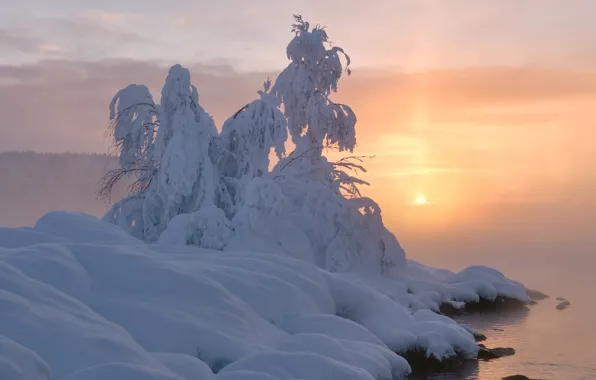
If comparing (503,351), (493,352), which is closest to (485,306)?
(503,351)

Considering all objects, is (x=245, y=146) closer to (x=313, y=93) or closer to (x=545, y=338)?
(x=313, y=93)

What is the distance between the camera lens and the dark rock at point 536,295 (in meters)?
36.3

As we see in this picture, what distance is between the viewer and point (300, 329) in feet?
54.7

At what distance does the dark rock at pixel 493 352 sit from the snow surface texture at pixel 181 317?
0.44 metres

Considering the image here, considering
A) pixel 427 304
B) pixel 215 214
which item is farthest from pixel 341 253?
pixel 215 214

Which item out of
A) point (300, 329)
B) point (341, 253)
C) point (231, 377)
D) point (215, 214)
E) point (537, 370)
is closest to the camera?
point (231, 377)

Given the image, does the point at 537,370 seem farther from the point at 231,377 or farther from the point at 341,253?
the point at 341,253

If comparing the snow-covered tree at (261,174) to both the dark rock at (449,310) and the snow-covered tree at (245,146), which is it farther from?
the dark rock at (449,310)

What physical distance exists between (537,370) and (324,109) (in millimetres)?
18112

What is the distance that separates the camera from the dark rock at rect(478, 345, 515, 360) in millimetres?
20094

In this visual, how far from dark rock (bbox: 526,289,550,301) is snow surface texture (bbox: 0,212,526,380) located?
16196mm

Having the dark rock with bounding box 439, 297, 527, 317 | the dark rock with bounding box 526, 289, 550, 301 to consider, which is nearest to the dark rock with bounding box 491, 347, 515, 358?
the dark rock with bounding box 439, 297, 527, 317

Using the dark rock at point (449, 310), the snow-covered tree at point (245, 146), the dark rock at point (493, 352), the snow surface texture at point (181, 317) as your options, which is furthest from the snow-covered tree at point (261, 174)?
the dark rock at point (493, 352)

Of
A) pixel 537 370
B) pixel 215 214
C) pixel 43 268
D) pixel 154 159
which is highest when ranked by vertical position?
pixel 154 159
